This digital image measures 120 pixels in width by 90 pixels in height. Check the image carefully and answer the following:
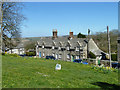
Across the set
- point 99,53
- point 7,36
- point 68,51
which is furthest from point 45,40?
point 7,36

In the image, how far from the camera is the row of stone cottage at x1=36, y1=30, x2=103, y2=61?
4312 centimetres

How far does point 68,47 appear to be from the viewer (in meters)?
45.8

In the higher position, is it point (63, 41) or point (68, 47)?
point (63, 41)

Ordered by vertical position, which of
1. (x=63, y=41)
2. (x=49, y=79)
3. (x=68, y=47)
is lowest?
(x=49, y=79)

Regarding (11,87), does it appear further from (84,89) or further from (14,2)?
(14,2)

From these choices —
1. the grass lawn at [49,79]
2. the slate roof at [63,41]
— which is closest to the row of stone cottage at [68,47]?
the slate roof at [63,41]

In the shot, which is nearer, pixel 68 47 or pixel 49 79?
pixel 49 79

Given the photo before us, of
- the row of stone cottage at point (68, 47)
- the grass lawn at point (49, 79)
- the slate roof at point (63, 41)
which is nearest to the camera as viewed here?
the grass lawn at point (49, 79)

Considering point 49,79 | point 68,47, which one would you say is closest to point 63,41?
point 68,47

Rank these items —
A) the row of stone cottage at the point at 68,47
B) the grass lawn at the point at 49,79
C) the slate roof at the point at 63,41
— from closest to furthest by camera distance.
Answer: the grass lawn at the point at 49,79, the row of stone cottage at the point at 68,47, the slate roof at the point at 63,41

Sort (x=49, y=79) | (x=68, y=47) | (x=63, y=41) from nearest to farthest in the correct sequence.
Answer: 1. (x=49, y=79)
2. (x=68, y=47)
3. (x=63, y=41)

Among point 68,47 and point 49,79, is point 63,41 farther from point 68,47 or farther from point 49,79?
point 49,79

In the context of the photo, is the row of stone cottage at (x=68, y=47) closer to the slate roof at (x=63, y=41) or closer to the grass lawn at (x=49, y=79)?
the slate roof at (x=63, y=41)

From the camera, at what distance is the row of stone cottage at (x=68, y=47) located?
4312 cm
